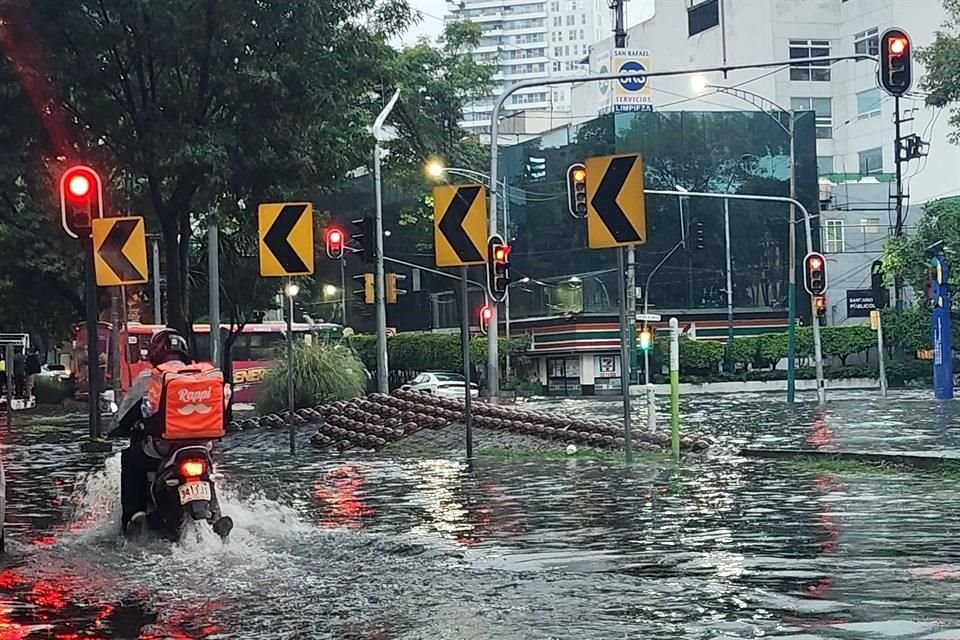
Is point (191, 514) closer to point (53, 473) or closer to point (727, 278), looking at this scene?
point (53, 473)

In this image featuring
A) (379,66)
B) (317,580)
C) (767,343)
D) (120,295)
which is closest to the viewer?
(317,580)

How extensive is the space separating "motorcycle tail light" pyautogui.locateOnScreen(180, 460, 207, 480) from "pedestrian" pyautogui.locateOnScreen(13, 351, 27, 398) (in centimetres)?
3788

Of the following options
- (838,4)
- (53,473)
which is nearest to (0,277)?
(53,473)

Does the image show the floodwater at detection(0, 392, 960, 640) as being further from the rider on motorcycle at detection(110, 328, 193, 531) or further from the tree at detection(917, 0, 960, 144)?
the tree at detection(917, 0, 960, 144)

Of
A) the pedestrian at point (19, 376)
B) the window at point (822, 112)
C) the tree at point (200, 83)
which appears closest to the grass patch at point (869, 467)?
the tree at point (200, 83)

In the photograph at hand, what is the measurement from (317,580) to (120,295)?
23759 millimetres

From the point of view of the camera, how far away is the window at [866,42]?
244 ft

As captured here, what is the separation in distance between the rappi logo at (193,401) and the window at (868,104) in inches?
2933

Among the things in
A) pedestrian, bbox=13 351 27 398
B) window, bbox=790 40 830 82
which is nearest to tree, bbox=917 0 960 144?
window, bbox=790 40 830 82

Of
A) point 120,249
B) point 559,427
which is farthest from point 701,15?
point 120,249

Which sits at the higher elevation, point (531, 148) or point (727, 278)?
point (531, 148)

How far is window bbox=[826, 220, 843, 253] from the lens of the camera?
7056 centimetres

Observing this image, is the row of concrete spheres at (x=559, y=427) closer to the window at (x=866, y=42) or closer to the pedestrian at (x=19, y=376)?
the pedestrian at (x=19, y=376)

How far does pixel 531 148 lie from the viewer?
69312 mm
